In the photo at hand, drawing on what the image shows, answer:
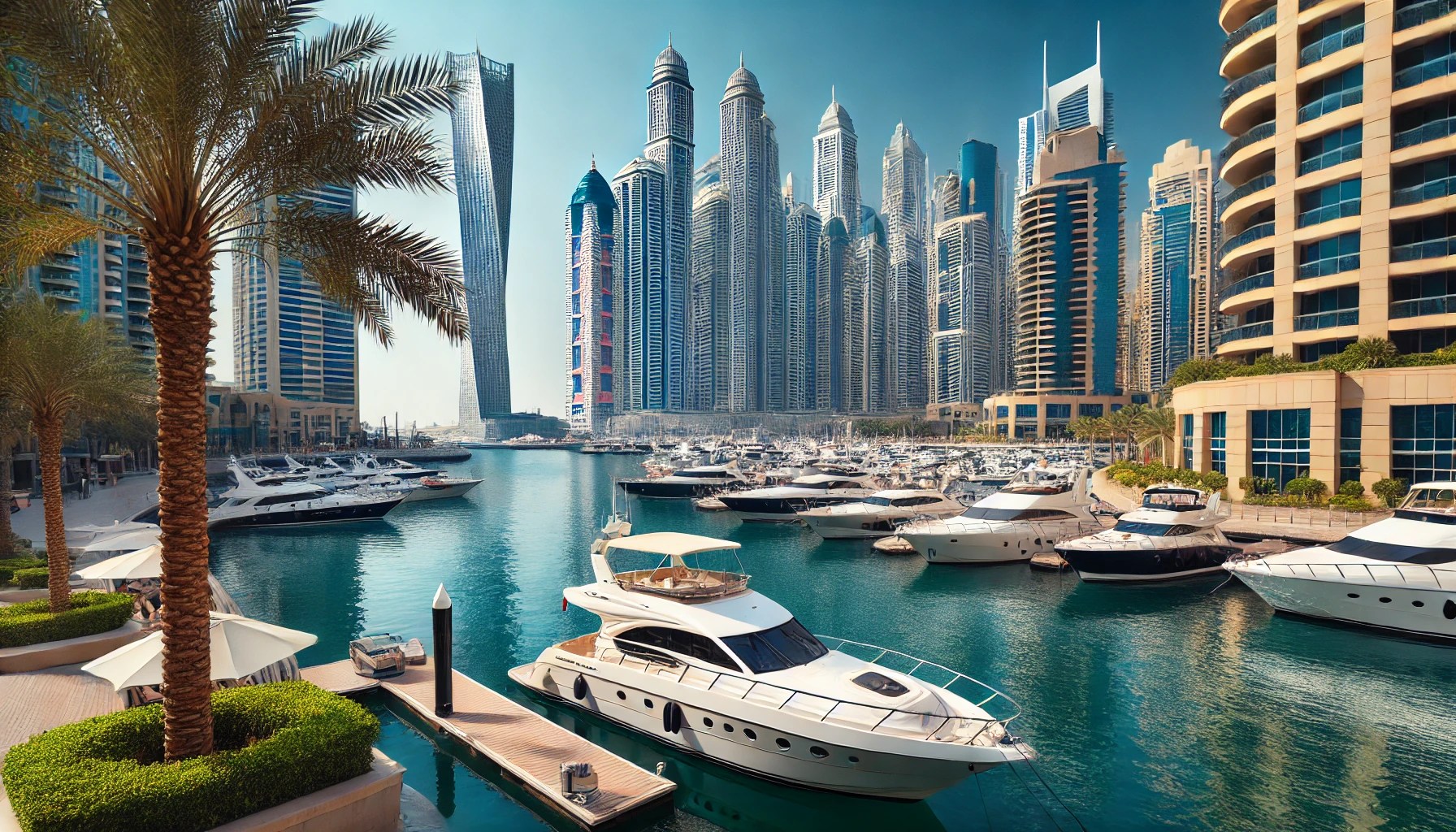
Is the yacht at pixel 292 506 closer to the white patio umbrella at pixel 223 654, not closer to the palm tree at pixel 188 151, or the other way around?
the white patio umbrella at pixel 223 654

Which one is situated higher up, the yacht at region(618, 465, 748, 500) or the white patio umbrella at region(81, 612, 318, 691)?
the white patio umbrella at region(81, 612, 318, 691)

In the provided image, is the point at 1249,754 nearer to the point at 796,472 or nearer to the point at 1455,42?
the point at 1455,42

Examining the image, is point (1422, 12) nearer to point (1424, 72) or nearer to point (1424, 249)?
point (1424, 72)

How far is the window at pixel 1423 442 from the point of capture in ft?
101

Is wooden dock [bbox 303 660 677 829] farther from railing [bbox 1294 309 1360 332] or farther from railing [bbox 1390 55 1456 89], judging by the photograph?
railing [bbox 1390 55 1456 89]

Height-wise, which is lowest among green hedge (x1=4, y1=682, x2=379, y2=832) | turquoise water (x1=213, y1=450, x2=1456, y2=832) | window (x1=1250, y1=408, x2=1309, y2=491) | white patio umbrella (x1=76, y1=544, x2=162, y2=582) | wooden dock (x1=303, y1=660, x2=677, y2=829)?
turquoise water (x1=213, y1=450, x2=1456, y2=832)


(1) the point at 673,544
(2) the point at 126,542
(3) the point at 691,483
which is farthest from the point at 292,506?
(1) the point at 673,544

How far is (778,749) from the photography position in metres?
12.5

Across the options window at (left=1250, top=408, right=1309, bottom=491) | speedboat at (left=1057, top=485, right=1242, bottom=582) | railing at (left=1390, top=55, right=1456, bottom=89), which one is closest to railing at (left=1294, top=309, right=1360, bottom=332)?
window at (left=1250, top=408, right=1309, bottom=491)

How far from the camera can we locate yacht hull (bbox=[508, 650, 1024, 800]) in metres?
11.5

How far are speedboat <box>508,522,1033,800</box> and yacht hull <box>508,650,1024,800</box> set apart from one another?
0.02 meters

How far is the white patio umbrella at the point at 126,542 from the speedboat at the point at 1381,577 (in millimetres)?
37300

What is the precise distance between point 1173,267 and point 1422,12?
16337 cm

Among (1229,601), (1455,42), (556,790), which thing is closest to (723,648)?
(556,790)
